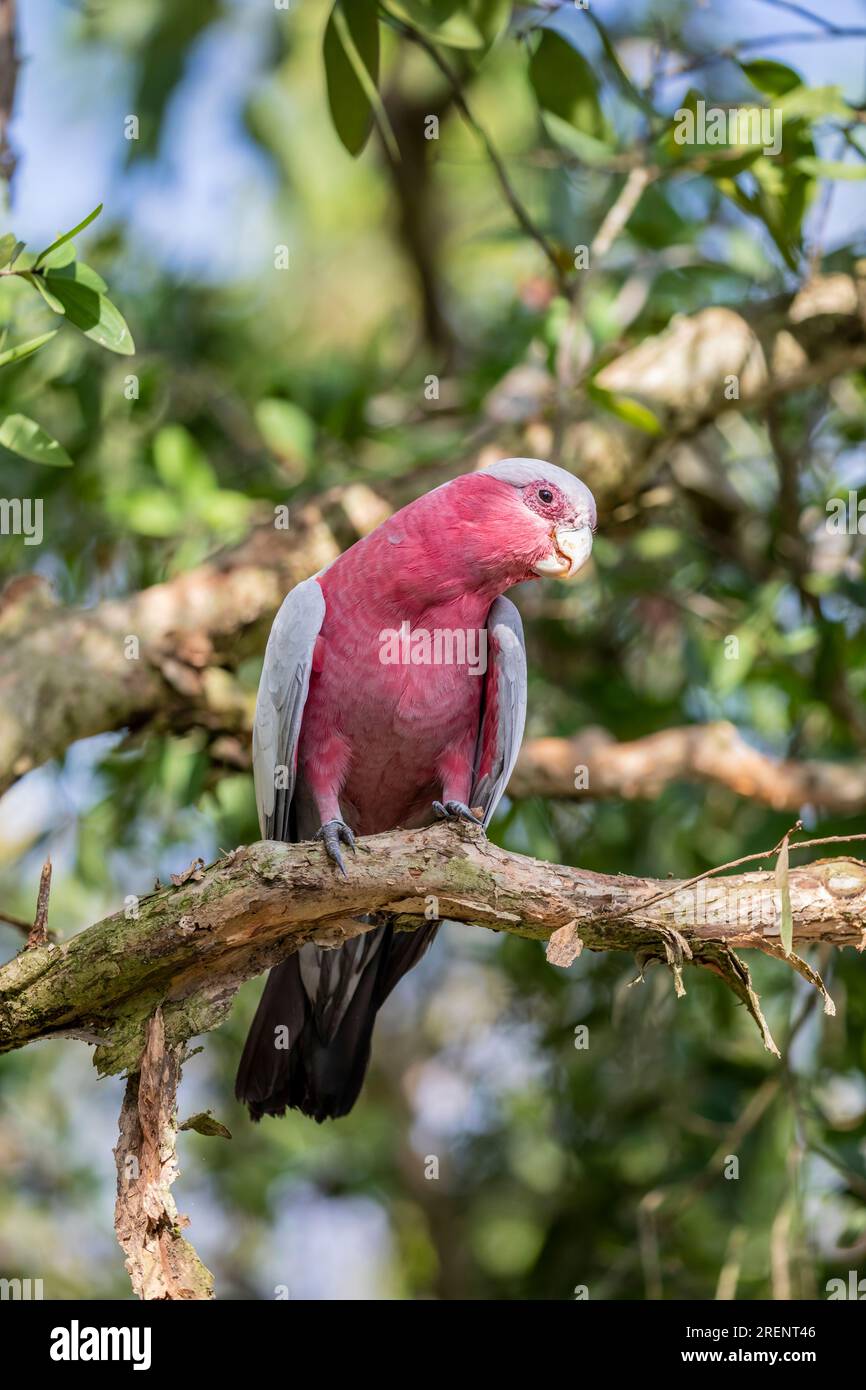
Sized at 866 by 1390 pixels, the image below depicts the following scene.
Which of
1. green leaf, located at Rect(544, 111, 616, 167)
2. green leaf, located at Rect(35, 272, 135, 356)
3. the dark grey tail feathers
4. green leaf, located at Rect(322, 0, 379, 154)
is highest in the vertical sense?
green leaf, located at Rect(544, 111, 616, 167)

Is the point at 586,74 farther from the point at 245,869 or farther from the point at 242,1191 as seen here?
the point at 242,1191

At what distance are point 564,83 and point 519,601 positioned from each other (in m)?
3.04

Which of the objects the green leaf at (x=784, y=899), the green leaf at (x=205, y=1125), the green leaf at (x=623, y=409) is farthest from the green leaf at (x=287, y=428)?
the green leaf at (x=784, y=899)

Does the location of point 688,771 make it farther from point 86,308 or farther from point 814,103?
point 86,308

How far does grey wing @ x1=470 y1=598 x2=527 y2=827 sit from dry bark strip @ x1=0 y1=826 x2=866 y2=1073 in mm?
966

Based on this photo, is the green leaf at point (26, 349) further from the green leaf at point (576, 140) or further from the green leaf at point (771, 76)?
the green leaf at point (771, 76)

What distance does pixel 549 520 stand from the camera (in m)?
4.14

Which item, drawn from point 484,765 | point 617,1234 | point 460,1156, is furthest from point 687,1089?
point 484,765

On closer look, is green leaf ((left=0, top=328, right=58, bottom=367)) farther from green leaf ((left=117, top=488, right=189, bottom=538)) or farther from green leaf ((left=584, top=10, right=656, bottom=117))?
green leaf ((left=117, top=488, right=189, bottom=538))

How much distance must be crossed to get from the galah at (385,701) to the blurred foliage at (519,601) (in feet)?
2.83

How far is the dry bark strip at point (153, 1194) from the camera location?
10.9ft

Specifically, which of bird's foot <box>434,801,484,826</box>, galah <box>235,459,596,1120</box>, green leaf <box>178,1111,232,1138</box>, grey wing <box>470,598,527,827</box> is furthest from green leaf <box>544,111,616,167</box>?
green leaf <box>178,1111,232,1138</box>

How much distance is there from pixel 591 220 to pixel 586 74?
1859 millimetres

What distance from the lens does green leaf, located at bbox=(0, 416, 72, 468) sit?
3607 mm
